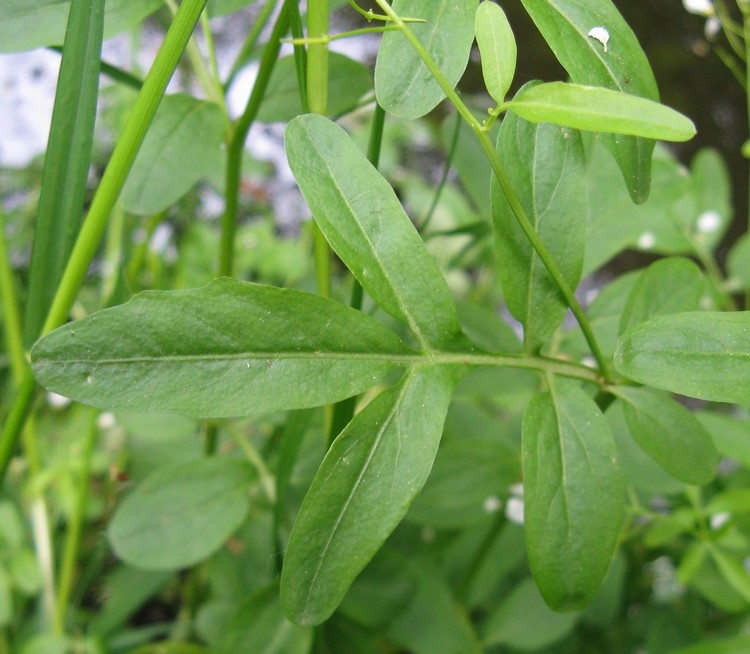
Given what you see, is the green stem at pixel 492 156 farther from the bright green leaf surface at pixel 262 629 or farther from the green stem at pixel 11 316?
the green stem at pixel 11 316

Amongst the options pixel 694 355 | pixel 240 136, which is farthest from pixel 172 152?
pixel 694 355

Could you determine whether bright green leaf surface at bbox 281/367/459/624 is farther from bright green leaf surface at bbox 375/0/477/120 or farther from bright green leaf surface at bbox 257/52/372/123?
bright green leaf surface at bbox 257/52/372/123

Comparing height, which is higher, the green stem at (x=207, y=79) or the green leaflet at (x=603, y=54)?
the green leaflet at (x=603, y=54)

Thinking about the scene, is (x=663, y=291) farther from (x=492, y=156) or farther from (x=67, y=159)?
(x=67, y=159)

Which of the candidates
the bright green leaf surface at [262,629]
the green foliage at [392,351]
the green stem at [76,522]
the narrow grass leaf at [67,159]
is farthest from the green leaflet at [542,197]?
the green stem at [76,522]

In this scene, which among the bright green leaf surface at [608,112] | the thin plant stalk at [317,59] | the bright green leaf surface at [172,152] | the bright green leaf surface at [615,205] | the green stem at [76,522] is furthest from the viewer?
the green stem at [76,522]

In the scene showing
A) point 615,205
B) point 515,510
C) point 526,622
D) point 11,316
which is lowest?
point 526,622
